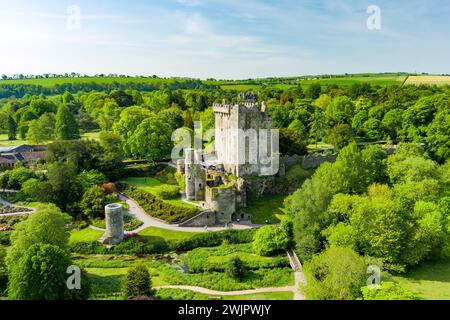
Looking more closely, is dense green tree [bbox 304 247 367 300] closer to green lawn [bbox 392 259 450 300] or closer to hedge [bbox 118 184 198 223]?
green lawn [bbox 392 259 450 300]

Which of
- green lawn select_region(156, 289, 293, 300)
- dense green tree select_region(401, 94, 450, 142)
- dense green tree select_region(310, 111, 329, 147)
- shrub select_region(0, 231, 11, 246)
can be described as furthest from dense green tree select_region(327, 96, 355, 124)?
shrub select_region(0, 231, 11, 246)

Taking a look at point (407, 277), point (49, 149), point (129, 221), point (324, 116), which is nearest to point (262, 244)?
point (407, 277)

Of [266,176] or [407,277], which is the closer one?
[407,277]

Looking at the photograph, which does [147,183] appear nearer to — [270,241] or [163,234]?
[163,234]

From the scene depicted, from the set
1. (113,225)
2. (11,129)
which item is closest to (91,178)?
(113,225)
